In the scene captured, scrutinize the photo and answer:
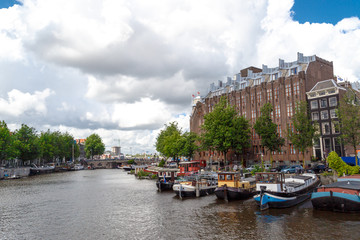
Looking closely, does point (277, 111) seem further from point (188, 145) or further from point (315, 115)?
point (188, 145)

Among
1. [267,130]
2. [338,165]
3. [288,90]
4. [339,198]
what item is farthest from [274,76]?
[339,198]

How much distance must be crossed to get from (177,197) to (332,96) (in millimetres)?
52067

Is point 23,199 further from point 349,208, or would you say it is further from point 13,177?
point 13,177

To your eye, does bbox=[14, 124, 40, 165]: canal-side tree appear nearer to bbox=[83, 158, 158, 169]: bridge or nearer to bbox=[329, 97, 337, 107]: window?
bbox=[83, 158, 158, 169]: bridge

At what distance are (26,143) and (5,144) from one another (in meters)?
16.1

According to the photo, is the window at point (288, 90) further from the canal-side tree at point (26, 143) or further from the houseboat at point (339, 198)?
the canal-side tree at point (26, 143)

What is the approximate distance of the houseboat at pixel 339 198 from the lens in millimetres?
27641

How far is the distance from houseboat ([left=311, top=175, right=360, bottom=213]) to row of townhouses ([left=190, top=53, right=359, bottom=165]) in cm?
3764

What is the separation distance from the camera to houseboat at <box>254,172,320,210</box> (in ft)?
103

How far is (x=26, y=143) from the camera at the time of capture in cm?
11081

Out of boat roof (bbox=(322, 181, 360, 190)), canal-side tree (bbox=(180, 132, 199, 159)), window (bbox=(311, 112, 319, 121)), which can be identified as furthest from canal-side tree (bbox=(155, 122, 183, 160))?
boat roof (bbox=(322, 181, 360, 190))

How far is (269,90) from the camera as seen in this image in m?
86.8

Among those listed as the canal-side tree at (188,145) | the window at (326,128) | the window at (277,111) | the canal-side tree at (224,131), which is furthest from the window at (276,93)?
the canal-side tree at (188,145)

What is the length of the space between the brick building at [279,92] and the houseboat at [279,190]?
1313 inches
